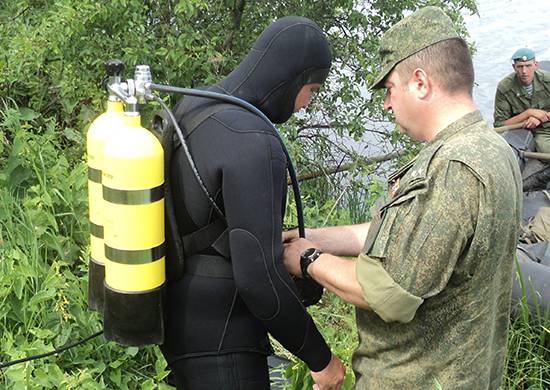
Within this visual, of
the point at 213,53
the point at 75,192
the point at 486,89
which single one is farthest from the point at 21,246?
the point at 486,89

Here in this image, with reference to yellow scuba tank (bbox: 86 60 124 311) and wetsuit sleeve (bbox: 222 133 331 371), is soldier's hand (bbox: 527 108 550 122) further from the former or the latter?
yellow scuba tank (bbox: 86 60 124 311)

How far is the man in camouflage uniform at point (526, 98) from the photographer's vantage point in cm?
766

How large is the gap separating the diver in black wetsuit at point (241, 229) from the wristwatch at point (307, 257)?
2.5 inches

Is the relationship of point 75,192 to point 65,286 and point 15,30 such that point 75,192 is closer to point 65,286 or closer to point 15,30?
point 65,286

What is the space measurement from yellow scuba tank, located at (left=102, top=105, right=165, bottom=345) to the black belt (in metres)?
0.12

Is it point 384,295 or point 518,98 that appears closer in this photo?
point 384,295

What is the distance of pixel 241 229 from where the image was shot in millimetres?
1766

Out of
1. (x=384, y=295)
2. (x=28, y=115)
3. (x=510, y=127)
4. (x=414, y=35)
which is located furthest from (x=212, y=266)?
(x=510, y=127)

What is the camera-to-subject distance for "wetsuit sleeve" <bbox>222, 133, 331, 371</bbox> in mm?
1747

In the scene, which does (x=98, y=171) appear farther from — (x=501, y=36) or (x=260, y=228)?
(x=501, y=36)

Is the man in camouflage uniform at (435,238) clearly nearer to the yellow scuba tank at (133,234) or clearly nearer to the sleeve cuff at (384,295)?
the sleeve cuff at (384,295)

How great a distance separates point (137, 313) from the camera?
6.04 feet

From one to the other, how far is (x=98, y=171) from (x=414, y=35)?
93 centimetres

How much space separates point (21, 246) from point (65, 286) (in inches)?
27.2
